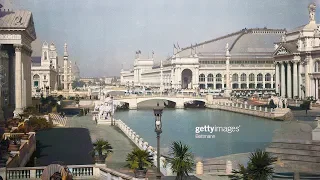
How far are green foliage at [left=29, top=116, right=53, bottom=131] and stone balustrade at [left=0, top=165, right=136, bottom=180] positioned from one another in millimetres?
5485

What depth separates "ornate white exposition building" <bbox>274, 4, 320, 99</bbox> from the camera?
29422mm

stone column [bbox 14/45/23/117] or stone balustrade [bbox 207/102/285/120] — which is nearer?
stone column [bbox 14/45/23/117]

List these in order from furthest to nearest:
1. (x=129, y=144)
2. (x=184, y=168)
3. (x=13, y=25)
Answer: (x=13, y=25) < (x=129, y=144) < (x=184, y=168)

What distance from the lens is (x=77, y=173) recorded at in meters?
8.37

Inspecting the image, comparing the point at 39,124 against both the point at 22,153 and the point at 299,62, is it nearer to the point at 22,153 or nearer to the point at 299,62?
the point at 22,153

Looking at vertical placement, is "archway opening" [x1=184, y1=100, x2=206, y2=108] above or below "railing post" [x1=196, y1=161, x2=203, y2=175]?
above

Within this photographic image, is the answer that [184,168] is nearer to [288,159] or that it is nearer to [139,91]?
[288,159]

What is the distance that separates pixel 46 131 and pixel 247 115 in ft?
36.9

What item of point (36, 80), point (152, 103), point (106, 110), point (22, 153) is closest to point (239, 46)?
point (152, 103)

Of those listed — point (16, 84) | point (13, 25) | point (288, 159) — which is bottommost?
point (288, 159)

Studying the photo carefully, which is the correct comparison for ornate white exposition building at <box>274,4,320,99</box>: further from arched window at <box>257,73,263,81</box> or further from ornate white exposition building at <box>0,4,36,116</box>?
ornate white exposition building at <box>0,4,36,116</box>

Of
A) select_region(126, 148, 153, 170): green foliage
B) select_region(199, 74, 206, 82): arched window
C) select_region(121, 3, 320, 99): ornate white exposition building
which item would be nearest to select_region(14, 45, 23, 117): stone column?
select_region(121, 3, 320, 99): ornate white exposition building

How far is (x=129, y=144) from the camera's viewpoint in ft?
41.7

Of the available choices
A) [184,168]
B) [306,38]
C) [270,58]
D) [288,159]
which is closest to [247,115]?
[306,38]
